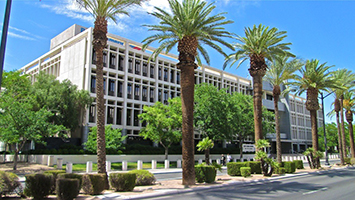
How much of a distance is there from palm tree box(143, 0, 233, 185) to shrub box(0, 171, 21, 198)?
8458 millimetres

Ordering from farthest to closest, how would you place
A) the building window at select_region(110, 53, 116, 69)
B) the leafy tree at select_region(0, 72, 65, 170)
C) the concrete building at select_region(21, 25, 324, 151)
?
the building window at select_region(110, 53, 116, 69)
the concrete building at select_region(21, 25, 324, 151)
the leafy tree at select_region(0, 72, 65, 170)

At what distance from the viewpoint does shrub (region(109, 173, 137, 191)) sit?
44.0ft

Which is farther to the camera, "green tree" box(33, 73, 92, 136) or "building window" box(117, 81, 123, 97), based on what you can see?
"building window" box(117, 81, 123, 97)

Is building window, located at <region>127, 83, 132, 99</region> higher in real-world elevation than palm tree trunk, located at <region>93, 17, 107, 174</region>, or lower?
higher

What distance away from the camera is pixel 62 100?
119ft

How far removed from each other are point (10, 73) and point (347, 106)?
48216mm

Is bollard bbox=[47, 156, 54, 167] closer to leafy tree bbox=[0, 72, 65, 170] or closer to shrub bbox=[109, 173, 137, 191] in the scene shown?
leafy tree bbox=[0, 72, 65, 170]

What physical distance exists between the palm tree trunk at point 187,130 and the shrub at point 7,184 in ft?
27.5

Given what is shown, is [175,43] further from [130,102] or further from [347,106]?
[347,106]

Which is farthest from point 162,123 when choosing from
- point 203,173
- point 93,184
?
point 93,184

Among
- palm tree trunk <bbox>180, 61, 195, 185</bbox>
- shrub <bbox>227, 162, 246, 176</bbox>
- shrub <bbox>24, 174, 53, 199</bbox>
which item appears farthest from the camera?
shrub <bbox>227, 162, 246, 176</bbox>

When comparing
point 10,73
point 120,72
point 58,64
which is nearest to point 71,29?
point 58,64

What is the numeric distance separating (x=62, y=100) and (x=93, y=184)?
26.4 m

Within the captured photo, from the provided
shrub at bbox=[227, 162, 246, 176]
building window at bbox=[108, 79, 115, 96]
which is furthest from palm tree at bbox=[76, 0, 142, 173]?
building window at bbox=[108, 79, 115, 96]
